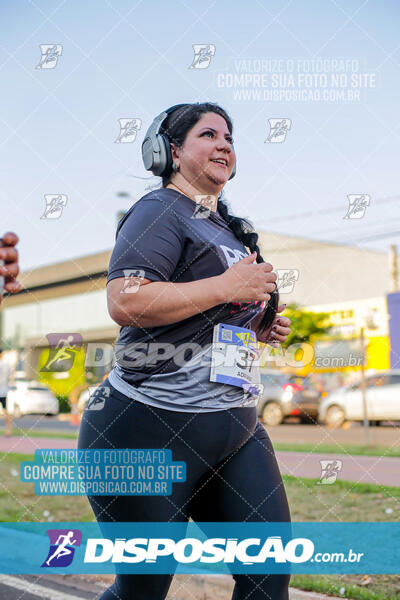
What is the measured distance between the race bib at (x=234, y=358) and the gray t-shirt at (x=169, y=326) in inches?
0.8

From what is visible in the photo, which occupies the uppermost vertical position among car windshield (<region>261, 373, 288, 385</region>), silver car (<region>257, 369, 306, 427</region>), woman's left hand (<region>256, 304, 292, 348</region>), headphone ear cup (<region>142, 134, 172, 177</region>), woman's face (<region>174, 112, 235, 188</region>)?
woman's face (<region>174, 112, 235, 188</region>)

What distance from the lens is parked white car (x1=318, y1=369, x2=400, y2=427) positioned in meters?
16.4

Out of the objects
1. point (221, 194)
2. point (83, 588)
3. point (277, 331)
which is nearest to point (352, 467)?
point (83, 588)

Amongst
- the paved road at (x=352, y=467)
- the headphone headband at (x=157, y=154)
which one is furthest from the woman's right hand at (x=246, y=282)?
Answer: the paved road at (x=352, y=467)

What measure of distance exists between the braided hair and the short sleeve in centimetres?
28

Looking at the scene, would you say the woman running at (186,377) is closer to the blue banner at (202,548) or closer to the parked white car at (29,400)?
the blue banner at (202,548)

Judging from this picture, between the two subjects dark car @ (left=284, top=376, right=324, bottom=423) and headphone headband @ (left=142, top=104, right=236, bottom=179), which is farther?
dark car @ (left=284, top=376, right=324, bottom=423)

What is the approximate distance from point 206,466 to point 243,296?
1.56ft

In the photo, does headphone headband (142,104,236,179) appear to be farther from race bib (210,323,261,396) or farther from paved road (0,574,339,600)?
paved road (0,574,339,600)

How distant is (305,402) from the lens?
18922 mm

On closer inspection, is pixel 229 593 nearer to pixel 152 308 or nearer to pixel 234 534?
pixel 234 534

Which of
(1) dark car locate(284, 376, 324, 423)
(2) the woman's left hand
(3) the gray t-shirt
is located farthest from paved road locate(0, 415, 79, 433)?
(3) the gray t-shirt

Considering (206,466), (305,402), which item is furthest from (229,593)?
(305,402)

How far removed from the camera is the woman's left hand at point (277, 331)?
232 cm
